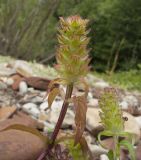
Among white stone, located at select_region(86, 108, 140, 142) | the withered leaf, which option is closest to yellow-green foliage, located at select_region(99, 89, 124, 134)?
the withered leaf

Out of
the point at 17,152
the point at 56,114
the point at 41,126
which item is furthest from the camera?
the point at 56,114

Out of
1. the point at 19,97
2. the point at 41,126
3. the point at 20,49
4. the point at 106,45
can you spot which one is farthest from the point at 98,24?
the point at 41,126

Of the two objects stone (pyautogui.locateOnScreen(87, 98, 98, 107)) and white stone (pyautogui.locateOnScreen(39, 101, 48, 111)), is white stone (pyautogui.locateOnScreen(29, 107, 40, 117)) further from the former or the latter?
stone (pyautogui.locateOnScreen(87, 98, 98, 107))

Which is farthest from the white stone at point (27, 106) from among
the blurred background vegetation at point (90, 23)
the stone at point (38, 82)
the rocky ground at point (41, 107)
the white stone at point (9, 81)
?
the blurred background vegetation at point (90, 23)

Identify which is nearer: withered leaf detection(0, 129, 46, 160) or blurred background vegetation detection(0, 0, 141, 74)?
withered leaf detection(0, 129, 46, 160)

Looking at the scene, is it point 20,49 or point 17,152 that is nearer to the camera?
point 17,152

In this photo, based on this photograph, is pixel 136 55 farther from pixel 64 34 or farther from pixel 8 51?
pixel 64 34

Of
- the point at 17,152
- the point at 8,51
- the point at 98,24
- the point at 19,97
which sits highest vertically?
the point at 98,24
